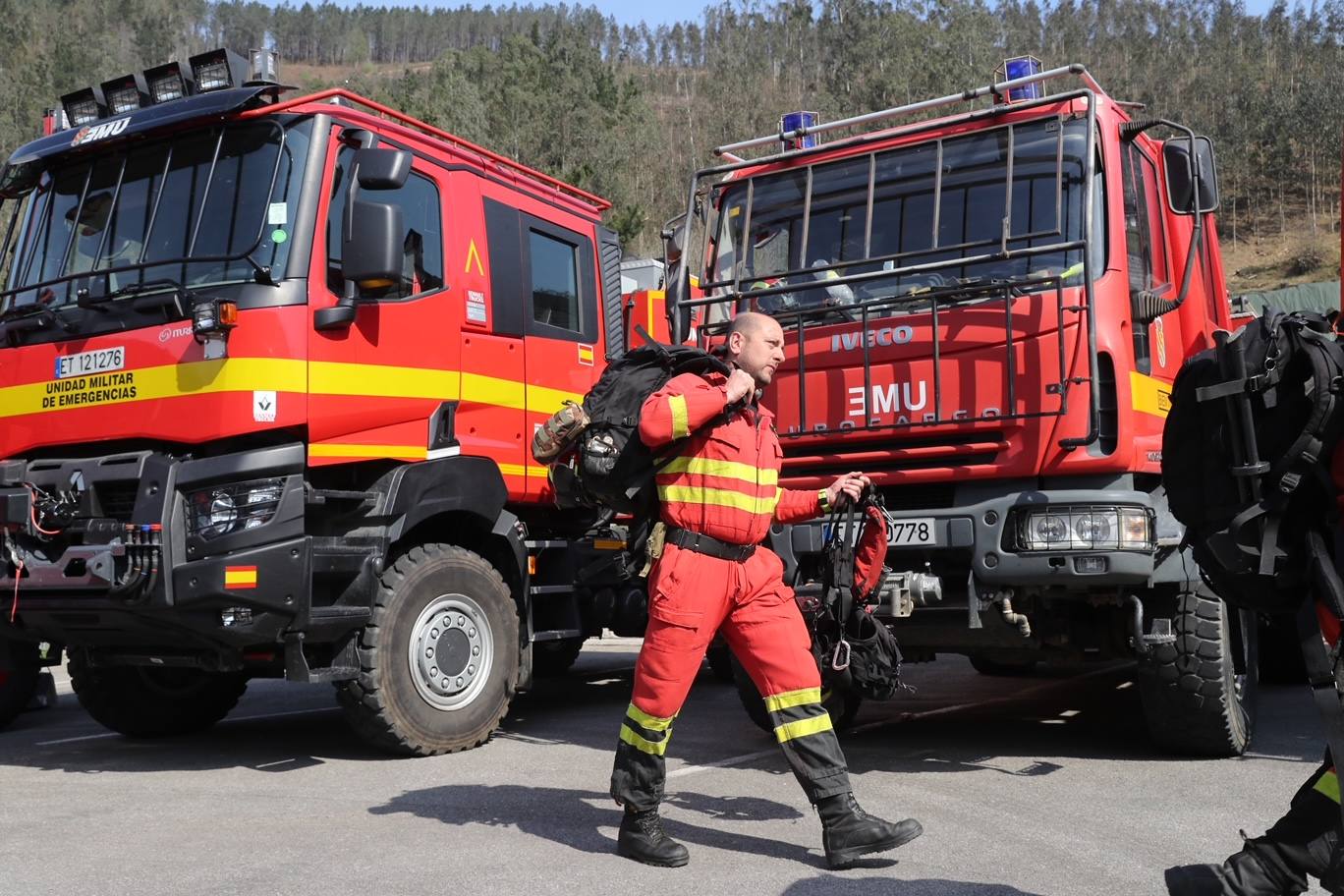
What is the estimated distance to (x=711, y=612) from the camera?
4160 millimetres

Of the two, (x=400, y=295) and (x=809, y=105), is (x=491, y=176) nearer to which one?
(x=400, y=295)

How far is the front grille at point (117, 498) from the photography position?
5441 millimetres

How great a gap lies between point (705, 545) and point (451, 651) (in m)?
2.40

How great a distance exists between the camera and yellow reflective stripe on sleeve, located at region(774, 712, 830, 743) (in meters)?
4.16

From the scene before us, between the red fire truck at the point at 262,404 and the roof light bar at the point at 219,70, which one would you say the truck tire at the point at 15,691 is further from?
the roof light bar at the point at 219,70

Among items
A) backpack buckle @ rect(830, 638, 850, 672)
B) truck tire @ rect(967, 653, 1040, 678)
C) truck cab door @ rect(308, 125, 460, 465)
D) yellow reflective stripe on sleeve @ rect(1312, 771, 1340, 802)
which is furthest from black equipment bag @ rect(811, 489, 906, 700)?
truck tire @ rect(967, 653, 1040, 678)

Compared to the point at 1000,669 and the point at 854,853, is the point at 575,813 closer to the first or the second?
the point at 854,853

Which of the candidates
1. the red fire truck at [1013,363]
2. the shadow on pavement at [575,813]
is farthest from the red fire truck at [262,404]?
the red fire truck at [1013,363]

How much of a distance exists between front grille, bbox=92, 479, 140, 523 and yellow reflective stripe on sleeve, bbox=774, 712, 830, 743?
2.98 m

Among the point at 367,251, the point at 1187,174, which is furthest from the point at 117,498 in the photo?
the point at 1187,174

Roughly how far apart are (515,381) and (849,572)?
2536 mm

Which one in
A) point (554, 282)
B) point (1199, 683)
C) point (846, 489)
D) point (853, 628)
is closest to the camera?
point (846, 489)

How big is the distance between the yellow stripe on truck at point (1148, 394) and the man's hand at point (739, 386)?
195 centimetres

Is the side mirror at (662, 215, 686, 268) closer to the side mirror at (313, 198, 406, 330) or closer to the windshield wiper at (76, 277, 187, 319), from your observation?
the side mirror at (313, 198, 406, 330)
